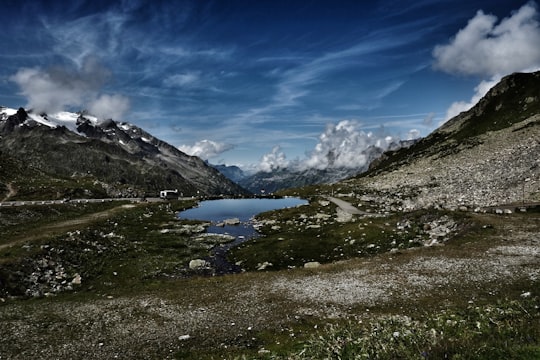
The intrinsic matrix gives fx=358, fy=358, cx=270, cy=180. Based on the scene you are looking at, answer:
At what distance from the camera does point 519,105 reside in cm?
18050

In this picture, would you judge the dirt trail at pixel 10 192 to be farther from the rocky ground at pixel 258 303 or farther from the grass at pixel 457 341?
the grass at pixel 457 341

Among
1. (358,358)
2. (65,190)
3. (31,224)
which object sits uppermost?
(65,190)

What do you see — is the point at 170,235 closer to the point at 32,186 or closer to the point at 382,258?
the point at 382,258

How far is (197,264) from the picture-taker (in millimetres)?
60281

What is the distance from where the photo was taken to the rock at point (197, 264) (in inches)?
2337

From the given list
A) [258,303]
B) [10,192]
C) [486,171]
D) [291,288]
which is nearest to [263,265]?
[291,288]

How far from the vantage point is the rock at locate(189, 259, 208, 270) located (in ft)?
195

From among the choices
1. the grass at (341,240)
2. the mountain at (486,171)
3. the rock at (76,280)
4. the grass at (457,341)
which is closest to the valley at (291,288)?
the grass at (457,341)

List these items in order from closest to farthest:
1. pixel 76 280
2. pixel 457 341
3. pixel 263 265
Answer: pixel 457 341 → pixel 76 280 → pixel 263 265

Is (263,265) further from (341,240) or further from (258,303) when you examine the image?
(258,303)

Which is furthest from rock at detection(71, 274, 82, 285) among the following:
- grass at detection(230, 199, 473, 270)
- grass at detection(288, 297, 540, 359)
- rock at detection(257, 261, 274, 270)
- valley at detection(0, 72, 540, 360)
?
grass at detection(288, 297, 540, 359)

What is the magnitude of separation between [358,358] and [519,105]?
21069 cm

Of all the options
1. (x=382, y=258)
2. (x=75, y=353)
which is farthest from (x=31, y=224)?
(x=382, y=258)

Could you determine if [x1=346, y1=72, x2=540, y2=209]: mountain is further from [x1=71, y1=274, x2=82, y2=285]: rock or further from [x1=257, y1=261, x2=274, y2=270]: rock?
[x1=71, y1=274, x2=82, y2=285]: rock
